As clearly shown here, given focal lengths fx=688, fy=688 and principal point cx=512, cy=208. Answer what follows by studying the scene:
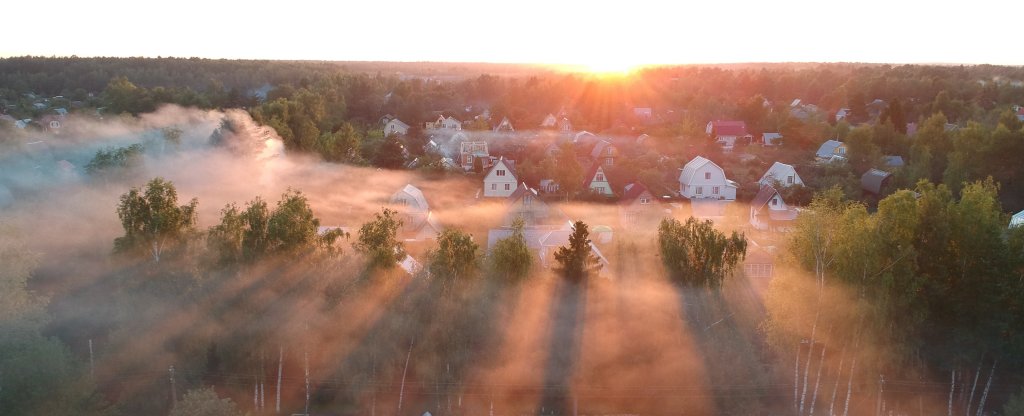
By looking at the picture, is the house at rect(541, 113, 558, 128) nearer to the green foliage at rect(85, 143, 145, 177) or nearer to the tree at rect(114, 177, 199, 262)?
the green foliage at rect(85, 143, 145, 177)

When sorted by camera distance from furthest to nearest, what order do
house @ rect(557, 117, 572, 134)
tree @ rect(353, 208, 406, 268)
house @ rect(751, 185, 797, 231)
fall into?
house @ rect(557, 117, 572, 134)
house @ rect(751, 185, 797, 231)
tree @ rect(353, 208, 406, 268)

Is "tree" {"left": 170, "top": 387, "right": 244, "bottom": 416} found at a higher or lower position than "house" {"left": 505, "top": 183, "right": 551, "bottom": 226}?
lower

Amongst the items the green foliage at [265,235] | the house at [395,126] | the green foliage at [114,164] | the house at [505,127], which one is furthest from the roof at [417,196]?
the house at [395,126]

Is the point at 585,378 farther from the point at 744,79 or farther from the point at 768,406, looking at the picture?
the point at 744,79

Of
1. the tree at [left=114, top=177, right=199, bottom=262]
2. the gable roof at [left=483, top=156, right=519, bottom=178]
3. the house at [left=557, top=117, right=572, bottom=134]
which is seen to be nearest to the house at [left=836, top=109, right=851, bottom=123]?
the house at [left=557, top=117, right=572, bottom=134]

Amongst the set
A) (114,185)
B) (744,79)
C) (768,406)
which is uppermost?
(744,79)

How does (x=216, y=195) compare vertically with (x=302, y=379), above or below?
above

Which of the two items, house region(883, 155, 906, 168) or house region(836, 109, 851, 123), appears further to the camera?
house region(836, 109, 851, 123)

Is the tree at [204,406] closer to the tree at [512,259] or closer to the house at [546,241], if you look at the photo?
the tree at [512,259]

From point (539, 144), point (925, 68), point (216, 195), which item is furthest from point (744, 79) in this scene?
point (216, 195)
